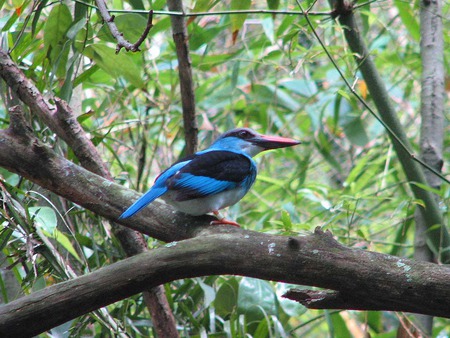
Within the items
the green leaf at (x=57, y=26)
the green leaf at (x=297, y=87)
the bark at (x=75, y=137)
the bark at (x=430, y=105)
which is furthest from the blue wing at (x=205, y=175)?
the green leaf at (x=297, y=87)

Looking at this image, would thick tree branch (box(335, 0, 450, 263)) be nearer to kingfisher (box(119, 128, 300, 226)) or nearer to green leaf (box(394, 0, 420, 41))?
kingfisher (box(119, 128, 300, 226))

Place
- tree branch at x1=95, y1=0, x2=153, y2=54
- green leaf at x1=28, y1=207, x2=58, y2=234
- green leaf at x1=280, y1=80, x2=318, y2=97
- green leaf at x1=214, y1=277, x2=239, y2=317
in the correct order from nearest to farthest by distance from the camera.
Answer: tree branch at x1=95, y1=0, x2=153, y2=54 < green leaf at x1=28, y1=207, x2=58, y2=234 < green leaf at x1=214, y1=277, x2=239, y2=317 < green leaf at x1=280, y1=80, x2=318, y2=97

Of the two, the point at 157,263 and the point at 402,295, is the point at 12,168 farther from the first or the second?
the point at 402,295

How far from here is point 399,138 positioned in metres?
2.67

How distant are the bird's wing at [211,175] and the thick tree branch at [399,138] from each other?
61cm

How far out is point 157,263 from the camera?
5.33ft

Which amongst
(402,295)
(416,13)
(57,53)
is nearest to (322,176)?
(416,13)

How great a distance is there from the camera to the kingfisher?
2303mm

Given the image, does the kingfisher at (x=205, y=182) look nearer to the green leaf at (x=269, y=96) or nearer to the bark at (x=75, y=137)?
the bark at (x=75, y=137)

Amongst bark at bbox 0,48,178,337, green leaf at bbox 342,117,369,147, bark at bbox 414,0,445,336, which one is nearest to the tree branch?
bark at bbox 0,48,178,337

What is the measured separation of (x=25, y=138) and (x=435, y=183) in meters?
1.77

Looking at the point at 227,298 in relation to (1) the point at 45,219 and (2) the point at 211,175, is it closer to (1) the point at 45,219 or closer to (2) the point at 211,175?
(2) the point at 211,175

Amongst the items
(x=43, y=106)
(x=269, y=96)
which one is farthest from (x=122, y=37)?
(x=269, y=96)

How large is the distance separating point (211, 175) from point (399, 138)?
2.69 ft
